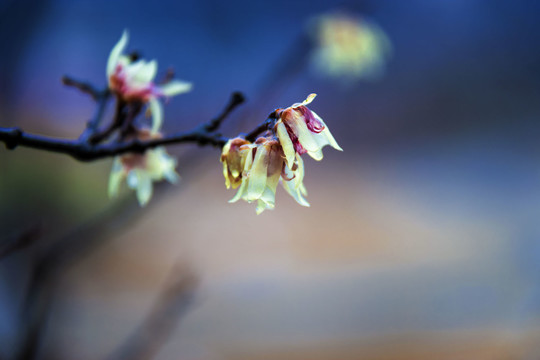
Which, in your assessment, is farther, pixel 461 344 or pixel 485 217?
pixel 485 217

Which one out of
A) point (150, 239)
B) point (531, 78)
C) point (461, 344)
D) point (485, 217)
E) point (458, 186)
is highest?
point (531, 78)

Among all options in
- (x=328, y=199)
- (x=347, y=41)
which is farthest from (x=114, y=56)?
(x=328, y=199)

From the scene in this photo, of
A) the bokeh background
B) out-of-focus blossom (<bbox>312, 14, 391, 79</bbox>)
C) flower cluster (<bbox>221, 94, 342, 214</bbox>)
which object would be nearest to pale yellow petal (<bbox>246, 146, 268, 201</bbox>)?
flower cluster (<bbox>221, 94, 342, 214</bbox>)

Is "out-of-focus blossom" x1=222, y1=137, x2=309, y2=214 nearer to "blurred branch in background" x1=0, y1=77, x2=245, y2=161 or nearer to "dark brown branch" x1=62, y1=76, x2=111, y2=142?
"blurred branch in background" x1=0, y1=77, x2=245, y2=161

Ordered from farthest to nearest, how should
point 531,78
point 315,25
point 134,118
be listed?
1. point 531,78
2. point 315,25
3. point 134,118

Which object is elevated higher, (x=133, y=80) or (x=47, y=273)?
(x=133, y=80)

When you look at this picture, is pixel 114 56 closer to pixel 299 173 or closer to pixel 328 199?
pixel 299 173

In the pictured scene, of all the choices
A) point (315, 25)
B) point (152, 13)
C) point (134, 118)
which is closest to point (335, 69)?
point (315, 25)

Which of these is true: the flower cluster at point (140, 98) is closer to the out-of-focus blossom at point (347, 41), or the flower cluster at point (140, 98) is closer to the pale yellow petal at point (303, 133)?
the pale yellow petal at point (303, 133)

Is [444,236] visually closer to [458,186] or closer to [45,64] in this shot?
[458,186]
